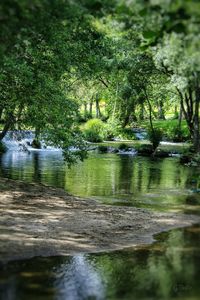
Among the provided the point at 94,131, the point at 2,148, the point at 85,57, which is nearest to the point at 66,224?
the point at 85,57

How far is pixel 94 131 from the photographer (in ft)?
174

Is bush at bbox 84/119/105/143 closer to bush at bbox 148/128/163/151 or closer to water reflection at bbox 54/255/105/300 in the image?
bush at bbox 148/128/163/151

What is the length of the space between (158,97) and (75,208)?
110ft

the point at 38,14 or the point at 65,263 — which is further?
the point at 65,263

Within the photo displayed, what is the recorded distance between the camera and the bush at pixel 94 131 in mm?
52094

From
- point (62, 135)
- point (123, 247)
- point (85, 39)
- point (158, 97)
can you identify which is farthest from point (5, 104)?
point (158, 97)

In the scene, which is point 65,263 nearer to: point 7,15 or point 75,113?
point 7,15

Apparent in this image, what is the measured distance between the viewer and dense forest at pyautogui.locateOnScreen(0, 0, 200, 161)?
7.36 m

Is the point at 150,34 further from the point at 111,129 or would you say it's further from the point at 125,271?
the point at 111,129

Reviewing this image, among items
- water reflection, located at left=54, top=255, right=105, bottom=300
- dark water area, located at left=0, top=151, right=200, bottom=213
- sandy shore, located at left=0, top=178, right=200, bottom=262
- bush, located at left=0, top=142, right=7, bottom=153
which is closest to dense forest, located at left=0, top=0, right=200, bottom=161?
dark water area, located at left=0, top=151, right=200, bottom=213

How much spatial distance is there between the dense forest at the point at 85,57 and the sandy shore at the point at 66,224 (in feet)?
A: 12.4

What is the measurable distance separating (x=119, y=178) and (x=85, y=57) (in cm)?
768

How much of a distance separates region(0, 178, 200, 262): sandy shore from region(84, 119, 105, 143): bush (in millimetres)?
31649

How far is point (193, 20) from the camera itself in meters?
6.55
